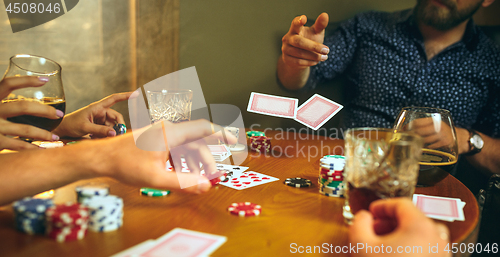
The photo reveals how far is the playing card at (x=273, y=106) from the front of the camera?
56.6 inches

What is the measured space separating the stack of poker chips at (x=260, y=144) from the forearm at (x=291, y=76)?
99cm

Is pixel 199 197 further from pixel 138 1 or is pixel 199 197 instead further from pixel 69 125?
pixel 138 1

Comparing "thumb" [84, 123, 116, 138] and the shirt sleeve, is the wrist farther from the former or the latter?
"thumb" [84, 123, 116, 138]

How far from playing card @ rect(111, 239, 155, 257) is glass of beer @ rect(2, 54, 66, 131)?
55cm

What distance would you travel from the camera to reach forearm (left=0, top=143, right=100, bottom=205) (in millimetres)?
716

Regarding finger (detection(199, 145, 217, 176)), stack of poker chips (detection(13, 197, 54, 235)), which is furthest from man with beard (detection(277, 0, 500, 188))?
stack of poker chips (detection(13, 197, 54, 235))

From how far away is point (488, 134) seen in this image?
2219 mm

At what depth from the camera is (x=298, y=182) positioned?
3.15 feet

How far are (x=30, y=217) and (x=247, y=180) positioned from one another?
0.54 meters

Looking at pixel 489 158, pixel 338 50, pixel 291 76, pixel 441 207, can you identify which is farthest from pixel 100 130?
pixel 489 158

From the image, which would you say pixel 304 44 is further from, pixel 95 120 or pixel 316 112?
pixel 95 120

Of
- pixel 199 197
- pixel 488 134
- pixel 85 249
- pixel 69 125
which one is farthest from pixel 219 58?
pixel 85 249

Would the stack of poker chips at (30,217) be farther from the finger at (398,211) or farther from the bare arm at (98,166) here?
the finger at (398,211)

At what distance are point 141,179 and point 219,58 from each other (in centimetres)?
243
